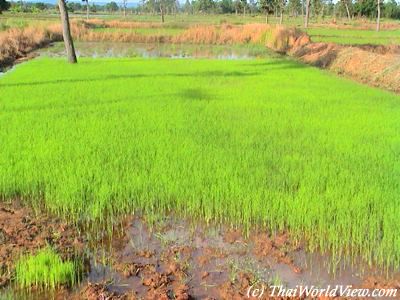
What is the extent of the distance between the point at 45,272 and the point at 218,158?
10.9 ft

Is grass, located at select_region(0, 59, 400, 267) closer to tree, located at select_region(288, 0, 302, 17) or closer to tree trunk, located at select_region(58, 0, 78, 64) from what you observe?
tree trunk, located at select_region(58, 0, 78, 64)

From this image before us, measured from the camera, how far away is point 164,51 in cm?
2769

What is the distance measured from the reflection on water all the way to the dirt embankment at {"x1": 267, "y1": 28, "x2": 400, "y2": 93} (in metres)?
2.12

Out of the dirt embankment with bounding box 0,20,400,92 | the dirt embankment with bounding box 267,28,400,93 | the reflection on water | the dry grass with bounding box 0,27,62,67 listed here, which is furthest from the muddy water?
the reflection on water

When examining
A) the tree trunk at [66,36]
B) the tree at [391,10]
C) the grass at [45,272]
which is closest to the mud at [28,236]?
the grass at [45,272]

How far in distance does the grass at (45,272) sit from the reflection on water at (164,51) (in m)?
20.9

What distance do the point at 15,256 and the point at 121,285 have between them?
1.11 metres

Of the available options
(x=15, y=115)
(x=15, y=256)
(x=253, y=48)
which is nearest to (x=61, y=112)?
(x=15, y=115)

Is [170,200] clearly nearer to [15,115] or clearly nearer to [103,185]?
[103,185]

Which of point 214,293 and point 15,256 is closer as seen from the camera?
point 214,293

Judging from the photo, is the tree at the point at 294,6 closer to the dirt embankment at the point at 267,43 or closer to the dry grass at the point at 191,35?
the dirt embankment at the point at 267,43

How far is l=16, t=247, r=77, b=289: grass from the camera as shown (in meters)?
3.75

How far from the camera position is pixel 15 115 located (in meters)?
9.10

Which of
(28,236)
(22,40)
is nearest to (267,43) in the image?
(22,40)
